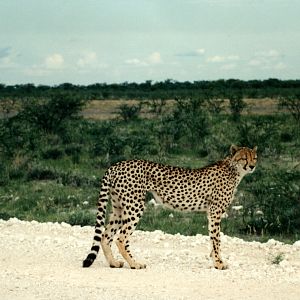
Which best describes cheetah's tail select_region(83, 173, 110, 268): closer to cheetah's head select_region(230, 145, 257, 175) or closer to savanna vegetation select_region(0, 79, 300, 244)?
cheetah's head select_region(230, 145, 257, 175)

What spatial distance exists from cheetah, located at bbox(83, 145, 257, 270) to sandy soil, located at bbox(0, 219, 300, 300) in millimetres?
277

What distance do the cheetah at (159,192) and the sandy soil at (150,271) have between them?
10.9 inches

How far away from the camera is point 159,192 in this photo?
27.9 feet

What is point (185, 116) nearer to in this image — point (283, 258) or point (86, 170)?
point (86, 170)

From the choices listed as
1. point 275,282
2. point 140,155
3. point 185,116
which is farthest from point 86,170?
point 275,282

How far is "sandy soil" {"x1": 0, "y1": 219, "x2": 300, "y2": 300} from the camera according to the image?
703 cm

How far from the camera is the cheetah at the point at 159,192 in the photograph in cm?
829

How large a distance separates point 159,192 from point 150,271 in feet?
3.01

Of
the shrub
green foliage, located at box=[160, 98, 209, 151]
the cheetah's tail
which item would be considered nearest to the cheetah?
the cheetah's tail

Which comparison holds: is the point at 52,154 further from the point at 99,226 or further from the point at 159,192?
the point at 99,226

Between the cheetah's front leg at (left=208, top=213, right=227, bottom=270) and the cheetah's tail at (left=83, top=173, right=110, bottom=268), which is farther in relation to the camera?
the cheetah's front leg at (left=208, top=213, right=227, bottom=270)

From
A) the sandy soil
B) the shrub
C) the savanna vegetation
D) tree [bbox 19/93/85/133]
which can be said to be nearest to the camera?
the sandy soil

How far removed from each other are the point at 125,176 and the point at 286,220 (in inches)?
165

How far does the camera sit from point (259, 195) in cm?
1386
